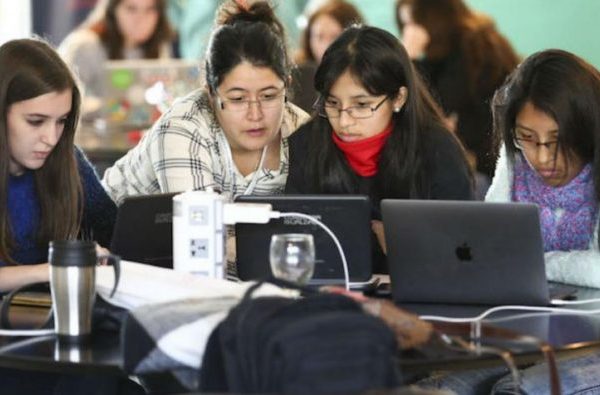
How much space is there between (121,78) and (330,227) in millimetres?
3753

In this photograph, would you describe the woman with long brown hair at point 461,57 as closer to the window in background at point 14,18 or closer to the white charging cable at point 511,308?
the window in background at point 14,18

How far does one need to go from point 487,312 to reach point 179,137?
40.2 inches

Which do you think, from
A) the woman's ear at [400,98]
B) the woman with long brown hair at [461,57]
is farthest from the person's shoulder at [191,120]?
the woman with long brown hair at [461,57]

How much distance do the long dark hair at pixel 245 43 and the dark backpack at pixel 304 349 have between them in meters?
1.27

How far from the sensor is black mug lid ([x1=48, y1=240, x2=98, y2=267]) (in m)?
2.15

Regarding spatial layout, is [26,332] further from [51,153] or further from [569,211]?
[569,211]

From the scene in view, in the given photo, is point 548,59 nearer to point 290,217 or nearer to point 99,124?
point 290,217

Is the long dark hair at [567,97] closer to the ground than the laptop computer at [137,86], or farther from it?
closer to the ground

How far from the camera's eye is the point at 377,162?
9.88 feet

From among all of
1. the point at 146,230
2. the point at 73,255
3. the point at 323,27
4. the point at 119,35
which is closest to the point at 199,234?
the point at 146,230

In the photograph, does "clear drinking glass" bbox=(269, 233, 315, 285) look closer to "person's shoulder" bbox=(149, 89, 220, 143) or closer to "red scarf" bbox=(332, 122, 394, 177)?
"red scarf" bbox=(332, 122, 394, 177)

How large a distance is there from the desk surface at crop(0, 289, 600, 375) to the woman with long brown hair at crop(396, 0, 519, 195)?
3.62 metres

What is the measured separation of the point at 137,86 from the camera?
611cm

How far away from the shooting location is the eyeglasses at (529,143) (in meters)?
2.74
